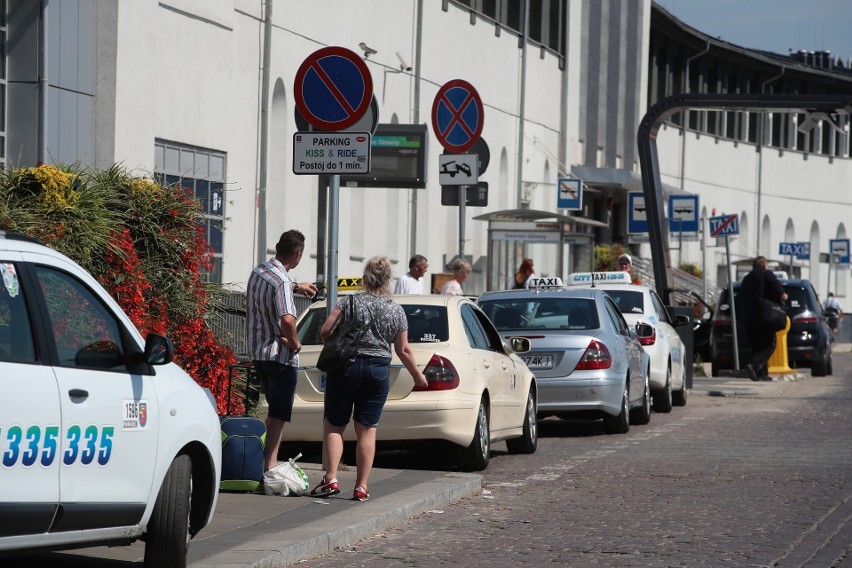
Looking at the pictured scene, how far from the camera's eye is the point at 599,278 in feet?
85.6

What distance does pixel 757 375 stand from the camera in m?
30.6

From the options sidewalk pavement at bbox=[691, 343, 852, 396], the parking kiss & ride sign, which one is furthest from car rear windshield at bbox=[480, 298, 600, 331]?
sidewalk pavement at bbox=[691, 343, 852, 396]

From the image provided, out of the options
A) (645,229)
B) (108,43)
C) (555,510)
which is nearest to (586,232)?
(645,229)

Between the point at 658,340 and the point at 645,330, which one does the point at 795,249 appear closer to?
the point at 658,340

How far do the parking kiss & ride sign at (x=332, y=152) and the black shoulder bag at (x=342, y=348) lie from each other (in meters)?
1.58

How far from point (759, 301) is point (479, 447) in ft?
53.2

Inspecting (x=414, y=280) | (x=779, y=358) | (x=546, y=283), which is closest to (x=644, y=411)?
(x=546, y=283)

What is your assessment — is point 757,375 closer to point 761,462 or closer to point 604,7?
point 761,462

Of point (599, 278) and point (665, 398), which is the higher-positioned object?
point (599, 278)

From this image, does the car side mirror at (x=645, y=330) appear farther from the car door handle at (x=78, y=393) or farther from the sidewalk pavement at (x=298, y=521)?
the car door handle at (x=78, y=393)

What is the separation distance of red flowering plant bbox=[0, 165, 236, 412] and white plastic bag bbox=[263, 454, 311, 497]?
7.13 feet

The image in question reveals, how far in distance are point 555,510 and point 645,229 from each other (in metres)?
21.6

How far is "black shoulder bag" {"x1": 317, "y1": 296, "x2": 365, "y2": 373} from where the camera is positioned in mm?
11219

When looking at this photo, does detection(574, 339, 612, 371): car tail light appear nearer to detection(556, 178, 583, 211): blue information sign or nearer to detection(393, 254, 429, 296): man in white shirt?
detection(393, 254, 429, 296): man in white shirt
